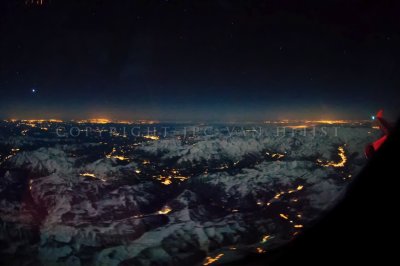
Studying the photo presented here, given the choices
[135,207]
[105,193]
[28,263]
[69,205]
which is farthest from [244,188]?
[28,263]

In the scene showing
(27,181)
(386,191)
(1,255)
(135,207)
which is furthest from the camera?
(27,181)

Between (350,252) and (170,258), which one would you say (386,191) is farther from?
(170,258)

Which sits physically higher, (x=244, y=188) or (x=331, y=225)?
(x=331, y=225)

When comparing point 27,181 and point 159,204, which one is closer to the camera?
point 159,204

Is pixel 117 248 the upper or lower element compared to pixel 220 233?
lower

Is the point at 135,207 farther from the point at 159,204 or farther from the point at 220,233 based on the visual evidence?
the point at 220,233

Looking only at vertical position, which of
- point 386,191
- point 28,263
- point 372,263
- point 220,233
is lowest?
point 28,263

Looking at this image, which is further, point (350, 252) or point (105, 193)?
point (105, 193)

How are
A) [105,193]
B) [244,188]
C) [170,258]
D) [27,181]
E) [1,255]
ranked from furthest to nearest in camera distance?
[27,181] → [244,188] → [105,193] → [1,255] → [170,258]

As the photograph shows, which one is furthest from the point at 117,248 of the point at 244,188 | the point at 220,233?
the point at 244,188
